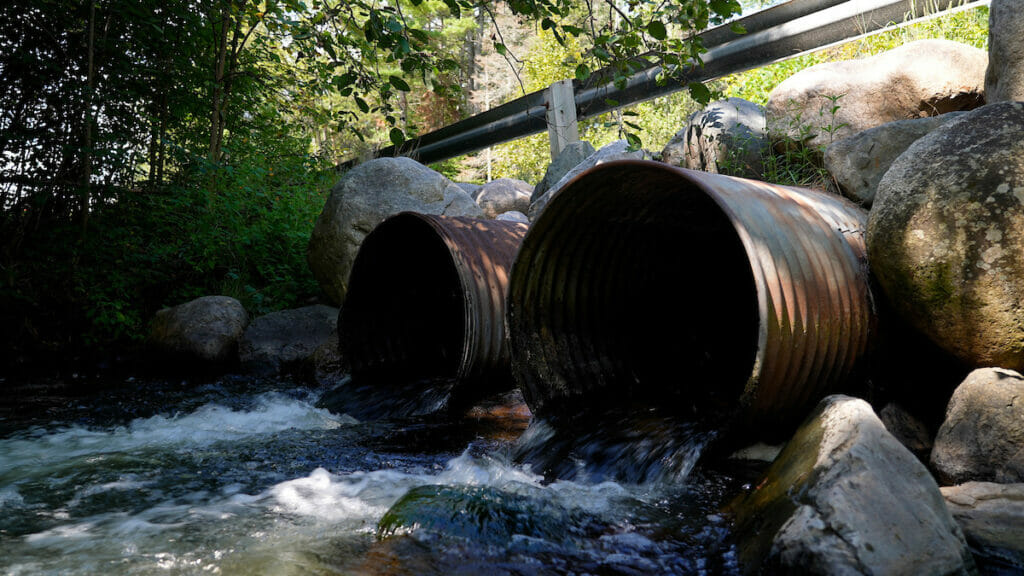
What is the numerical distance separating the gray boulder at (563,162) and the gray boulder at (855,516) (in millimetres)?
5583

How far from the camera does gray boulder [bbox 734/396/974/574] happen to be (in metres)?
1.81

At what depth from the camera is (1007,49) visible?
3.75 metres

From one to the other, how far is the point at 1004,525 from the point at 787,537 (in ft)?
2.42

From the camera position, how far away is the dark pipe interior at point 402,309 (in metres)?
5.61

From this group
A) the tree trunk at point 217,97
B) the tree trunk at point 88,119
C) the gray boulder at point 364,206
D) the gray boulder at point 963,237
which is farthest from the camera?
the tree trunk at point 217,97

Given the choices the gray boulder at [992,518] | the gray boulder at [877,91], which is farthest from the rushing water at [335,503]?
the gray boulder at [877,91]

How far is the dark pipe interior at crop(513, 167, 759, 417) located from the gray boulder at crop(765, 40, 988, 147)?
1.27 metres

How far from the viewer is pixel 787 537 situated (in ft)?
6.40

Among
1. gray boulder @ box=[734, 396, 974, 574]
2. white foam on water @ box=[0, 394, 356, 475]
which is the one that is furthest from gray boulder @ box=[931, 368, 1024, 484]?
white foam on water @ box=[0, 394, 356, 475]

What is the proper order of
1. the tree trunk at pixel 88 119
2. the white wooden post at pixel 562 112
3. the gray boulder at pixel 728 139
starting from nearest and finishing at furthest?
the gray boulder at pixel 728 139 < the tree trunk at pixel 88 119 < the white wooden post at pixel 562 112

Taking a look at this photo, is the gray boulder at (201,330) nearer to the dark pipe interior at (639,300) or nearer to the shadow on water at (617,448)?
the dark pipe interior at (639,300)

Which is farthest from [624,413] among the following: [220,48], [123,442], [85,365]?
[220,48]

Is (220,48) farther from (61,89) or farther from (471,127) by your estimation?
(471,127)

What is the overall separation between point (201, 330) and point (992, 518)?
20.5 ft
